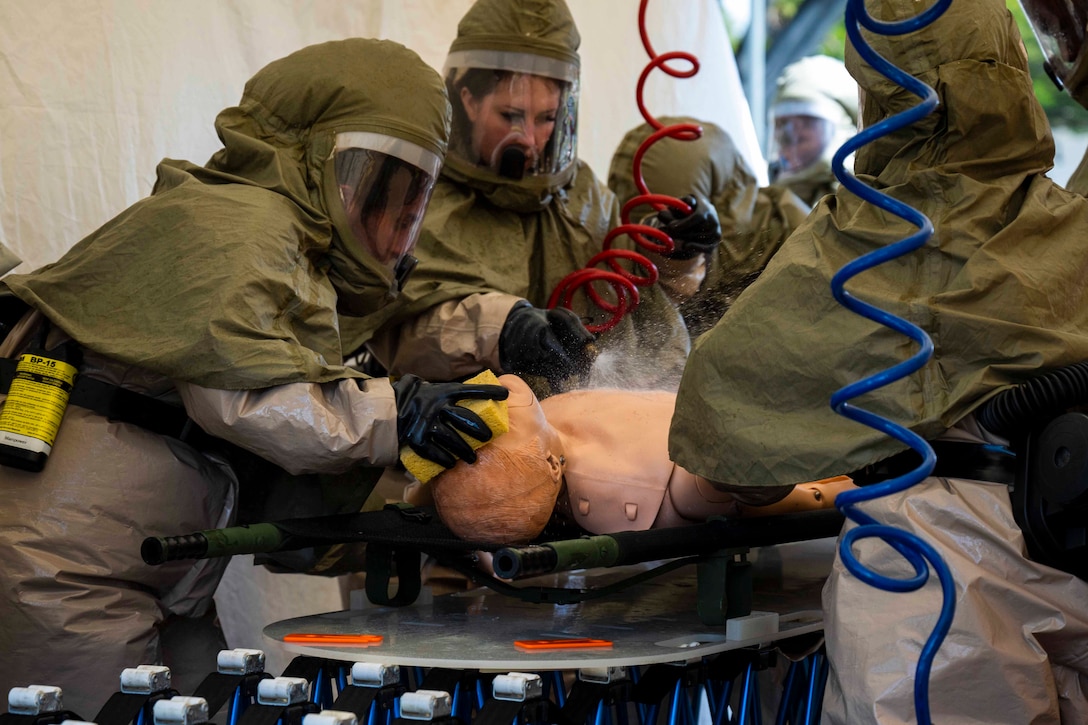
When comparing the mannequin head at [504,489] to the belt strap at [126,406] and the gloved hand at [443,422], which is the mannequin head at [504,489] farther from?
the belt strap at [126,406]

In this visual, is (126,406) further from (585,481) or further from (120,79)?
(120,79)

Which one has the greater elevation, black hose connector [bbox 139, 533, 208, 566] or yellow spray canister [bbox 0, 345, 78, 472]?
yellow spray canister [bbox 0, 345, 78, 472]

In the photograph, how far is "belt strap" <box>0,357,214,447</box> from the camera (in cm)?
212

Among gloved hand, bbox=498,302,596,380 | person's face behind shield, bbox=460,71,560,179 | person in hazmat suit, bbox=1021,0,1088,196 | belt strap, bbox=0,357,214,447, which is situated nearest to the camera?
belt strap, bbox=0,357,214,447

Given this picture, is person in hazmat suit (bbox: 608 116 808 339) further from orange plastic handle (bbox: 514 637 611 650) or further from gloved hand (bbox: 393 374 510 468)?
orange plastic handle (bbox: 514 637 611 650)

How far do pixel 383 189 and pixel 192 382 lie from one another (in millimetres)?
620

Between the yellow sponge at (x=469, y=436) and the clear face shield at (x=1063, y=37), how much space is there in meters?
1.39

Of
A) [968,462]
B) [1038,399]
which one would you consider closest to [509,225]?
[968,462]

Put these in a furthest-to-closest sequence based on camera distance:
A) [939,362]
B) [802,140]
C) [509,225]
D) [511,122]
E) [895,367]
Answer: [802,140] < [509,225] < [511,122] < [939,362] < [895,367]

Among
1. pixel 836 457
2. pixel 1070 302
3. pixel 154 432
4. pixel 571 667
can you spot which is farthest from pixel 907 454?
pixel 154 432

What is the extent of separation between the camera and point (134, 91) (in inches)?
124

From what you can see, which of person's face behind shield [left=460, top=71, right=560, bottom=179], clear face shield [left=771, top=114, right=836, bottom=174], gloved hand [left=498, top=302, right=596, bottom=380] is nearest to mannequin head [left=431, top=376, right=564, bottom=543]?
gloved hand [left=498, top=302, right=596, bottom=380]

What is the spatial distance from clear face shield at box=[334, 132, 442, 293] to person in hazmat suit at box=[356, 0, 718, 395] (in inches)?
18.0

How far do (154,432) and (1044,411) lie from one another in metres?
1.53
